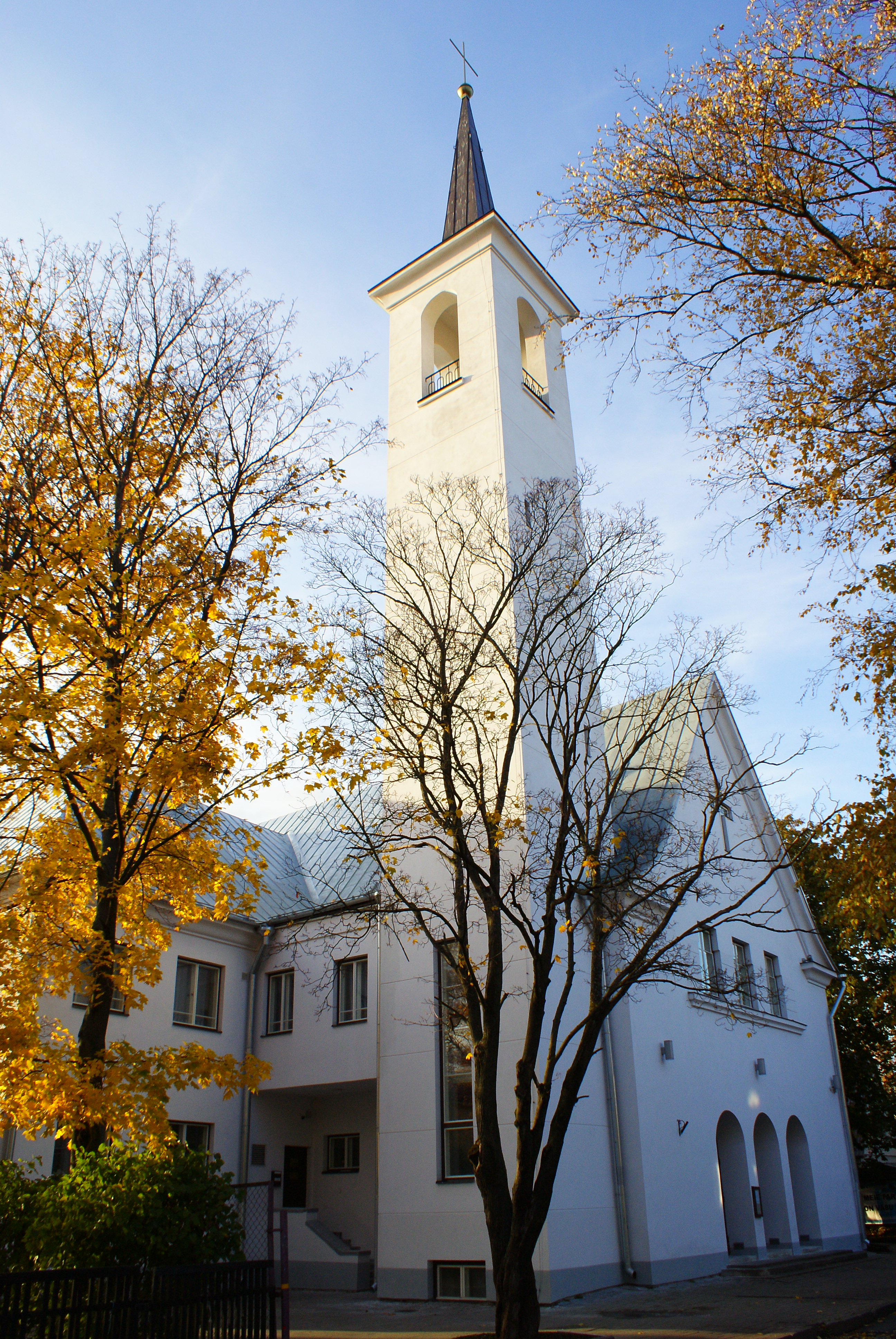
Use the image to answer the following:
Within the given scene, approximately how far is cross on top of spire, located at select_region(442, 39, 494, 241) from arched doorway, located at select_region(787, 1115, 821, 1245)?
954 inches

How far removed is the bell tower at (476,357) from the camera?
20312 millimetres

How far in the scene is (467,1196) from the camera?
47.8ft

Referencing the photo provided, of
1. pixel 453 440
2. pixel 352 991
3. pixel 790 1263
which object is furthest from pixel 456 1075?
pixel 453 440

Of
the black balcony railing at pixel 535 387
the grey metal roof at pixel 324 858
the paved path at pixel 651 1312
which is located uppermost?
the black balcony railing at pixel 535 387

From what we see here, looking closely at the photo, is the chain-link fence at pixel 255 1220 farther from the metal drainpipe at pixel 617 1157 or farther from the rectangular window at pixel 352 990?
the metal drainpipe at pixel 617 1157

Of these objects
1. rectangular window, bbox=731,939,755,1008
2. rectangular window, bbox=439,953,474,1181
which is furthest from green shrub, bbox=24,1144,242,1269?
rectangular window, bbox=731,939,755,1008

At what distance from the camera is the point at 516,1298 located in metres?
9.76

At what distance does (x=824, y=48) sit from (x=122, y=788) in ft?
33.4

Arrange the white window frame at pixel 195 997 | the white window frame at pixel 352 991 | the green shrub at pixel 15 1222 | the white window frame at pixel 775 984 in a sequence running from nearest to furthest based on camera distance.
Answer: the green shrub at pixel 15 1222 < the white window frame at pixel 352 991 < the white window frame at pixel 195 997 < the white window frame at pixel 775 984

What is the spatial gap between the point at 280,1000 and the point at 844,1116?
53.6ft

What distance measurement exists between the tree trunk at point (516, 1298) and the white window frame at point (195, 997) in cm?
→ 1065

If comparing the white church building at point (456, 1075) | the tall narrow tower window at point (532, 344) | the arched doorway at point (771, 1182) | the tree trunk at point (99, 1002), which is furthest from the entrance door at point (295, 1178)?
the tall narrow tower window at point (532, 344)

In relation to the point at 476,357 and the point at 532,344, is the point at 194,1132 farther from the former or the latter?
the point at 532,344

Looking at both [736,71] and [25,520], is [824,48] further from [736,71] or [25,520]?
[25,520]
